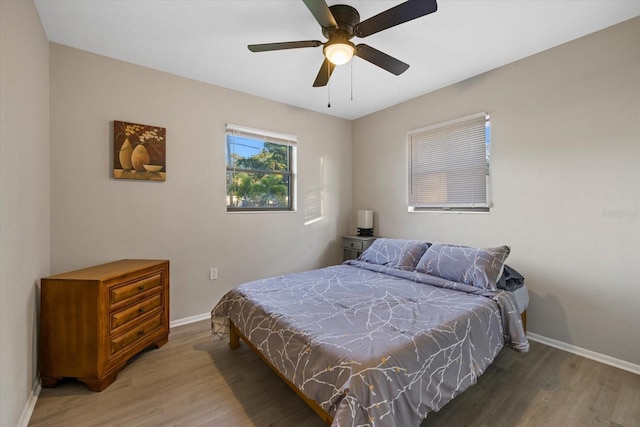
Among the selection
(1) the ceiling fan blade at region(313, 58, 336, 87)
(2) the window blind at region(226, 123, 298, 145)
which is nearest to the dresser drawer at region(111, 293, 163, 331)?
(2) the window blind at region(226, 123, 298, 145)

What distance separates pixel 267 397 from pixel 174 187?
2.18m

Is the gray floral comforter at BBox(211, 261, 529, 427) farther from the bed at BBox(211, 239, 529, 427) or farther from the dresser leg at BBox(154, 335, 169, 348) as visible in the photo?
the dresser leg at BBox(154, 335, 169, 348)

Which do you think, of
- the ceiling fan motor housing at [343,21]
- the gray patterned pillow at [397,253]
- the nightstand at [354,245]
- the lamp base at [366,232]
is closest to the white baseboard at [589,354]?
the gray patterned pillow at [397,253]

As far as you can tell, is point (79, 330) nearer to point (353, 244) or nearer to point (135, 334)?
point (135, 334)

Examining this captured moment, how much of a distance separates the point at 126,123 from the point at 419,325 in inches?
118

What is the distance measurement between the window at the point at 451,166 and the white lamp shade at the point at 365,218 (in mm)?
604

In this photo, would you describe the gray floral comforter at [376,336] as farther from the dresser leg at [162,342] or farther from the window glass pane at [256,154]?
the window glass pane at [256,154]

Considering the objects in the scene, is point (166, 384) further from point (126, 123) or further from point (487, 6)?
point (487, 6)

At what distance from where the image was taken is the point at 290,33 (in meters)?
2.21

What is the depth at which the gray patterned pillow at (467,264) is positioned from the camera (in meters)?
2.22

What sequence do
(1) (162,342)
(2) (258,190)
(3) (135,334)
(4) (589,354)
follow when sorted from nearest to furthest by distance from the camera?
(3) (135,334), (4) (589,354), (1) (162,342), (2) (258,190)

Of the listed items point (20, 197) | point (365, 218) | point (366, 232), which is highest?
point (20, 197)

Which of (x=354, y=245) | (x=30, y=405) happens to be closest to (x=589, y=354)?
(x=354, y=245)

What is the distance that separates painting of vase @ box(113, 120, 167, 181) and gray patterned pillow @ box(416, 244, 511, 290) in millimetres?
2802
